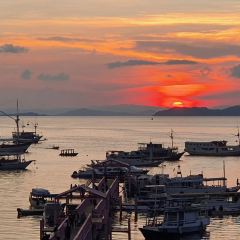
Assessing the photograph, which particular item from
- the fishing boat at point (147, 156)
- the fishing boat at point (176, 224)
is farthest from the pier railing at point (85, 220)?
the fishing boat at point (147, 156)

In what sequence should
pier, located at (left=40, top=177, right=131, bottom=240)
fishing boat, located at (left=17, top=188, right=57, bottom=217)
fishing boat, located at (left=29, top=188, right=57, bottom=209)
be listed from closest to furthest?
pier, located at (left=40, top=177, right=131, bottom=240) → fishing boat, located at (left=17, top=188, right=57, bottom=217) → fishing boat, located at (left=29, top=188, right=57, bottom=209)

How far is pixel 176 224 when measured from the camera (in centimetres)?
5188

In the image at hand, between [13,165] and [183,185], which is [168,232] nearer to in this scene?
[183,185]

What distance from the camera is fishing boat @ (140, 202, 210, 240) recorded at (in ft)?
165

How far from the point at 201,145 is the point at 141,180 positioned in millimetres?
72315

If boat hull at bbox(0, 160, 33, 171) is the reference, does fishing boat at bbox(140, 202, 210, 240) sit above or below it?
below

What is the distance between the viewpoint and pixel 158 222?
5294 cm

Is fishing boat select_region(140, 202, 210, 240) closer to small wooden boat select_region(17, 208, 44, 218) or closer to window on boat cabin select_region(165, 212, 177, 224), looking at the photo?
window on boat cabin select_region(165, 212, 177, 224)

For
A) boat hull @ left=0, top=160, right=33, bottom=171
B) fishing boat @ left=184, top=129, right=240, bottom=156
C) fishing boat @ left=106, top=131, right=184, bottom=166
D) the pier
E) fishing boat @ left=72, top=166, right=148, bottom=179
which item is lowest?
the pier

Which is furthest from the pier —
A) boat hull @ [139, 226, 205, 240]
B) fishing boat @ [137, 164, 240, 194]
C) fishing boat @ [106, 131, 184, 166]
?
fishing boat @ [106, 131, 184, 166]

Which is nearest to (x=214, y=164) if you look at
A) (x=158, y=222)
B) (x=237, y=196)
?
(x=237, y=196)

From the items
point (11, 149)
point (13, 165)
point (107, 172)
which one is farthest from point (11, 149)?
point (107, 172)

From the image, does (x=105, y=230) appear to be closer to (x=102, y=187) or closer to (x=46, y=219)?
(x=46, y=219)

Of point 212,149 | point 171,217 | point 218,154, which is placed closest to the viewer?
point 171,217
